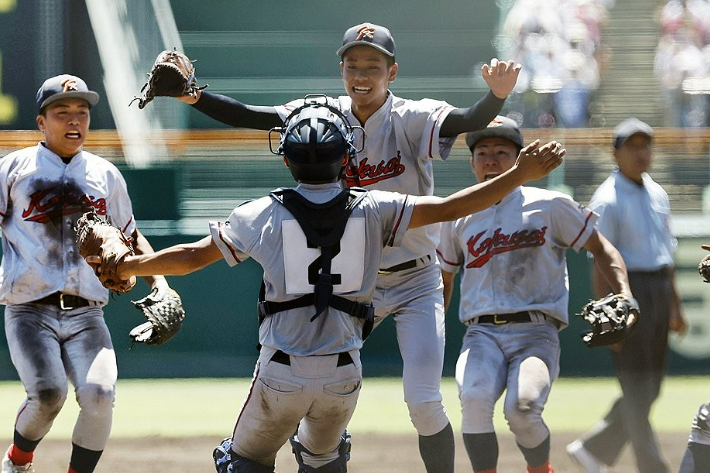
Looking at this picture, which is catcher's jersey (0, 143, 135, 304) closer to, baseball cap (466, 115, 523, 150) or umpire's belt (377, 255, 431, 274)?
umpire's belt (377, 255, 431, 274)

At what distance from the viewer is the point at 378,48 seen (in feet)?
15.7

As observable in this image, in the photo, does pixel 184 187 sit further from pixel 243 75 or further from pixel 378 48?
pixel 378 48

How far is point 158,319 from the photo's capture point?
433cm

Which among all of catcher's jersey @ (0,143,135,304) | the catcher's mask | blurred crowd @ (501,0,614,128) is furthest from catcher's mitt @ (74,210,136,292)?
blurred crowd @ (501,0,614,128)

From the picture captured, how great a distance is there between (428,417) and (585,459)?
1.41 m

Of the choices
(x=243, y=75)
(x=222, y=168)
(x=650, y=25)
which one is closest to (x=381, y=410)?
(x=222, y=168)

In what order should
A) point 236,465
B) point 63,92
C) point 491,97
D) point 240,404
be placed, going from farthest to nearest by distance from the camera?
1. point 240,404
2. point 63,92
3. point 491,97
4. point 236,465

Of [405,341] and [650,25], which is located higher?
[650,25]

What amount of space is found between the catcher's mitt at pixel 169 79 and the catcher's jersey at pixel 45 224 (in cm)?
80

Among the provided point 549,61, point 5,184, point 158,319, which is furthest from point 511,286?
point 549,61

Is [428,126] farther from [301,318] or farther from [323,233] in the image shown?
[301,318]

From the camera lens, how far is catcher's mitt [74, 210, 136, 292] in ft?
12.4

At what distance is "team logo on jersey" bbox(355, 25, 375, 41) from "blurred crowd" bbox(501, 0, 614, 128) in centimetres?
412

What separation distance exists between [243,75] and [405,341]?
490 centimetres
